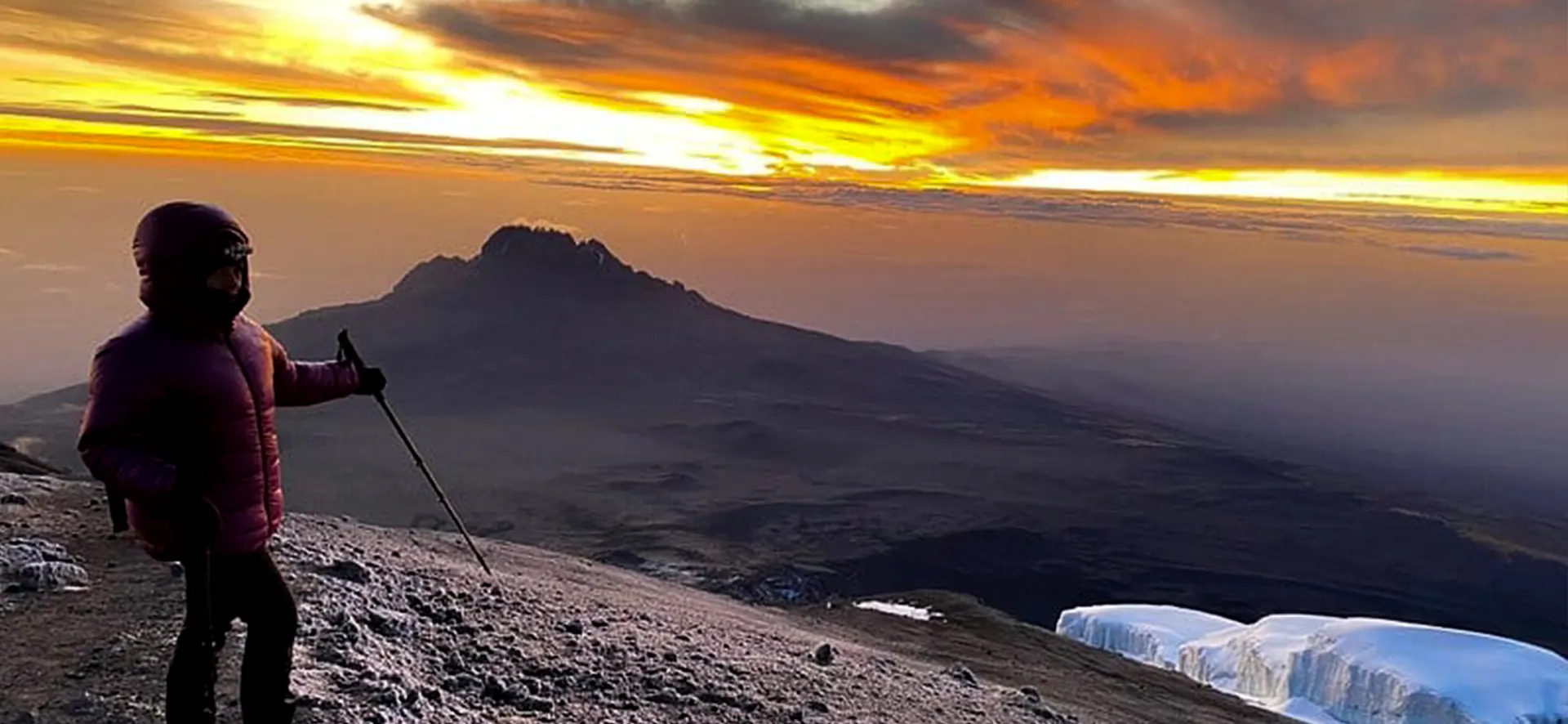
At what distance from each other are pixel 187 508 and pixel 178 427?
46 centimetres

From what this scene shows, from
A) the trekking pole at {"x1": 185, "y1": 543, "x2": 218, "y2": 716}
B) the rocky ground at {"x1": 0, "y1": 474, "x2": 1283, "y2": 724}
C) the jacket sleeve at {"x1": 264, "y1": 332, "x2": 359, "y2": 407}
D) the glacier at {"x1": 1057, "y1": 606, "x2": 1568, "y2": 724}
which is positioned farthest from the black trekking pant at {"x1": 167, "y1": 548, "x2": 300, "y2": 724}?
the glacier at {"x1": 1057, "y1": 606, "x2": 1568, "y2": 724}

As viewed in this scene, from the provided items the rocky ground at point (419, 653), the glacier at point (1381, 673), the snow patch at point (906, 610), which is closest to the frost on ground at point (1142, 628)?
the glacier at point (1381, 673)

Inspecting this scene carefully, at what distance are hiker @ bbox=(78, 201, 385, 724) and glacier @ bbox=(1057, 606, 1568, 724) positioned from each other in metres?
78.5

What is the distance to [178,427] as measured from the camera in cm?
620

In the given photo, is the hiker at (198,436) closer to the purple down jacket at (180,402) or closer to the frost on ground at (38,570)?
the purple down jacket at (180,402)

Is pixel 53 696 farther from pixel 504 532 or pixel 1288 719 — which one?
pixel 504 532

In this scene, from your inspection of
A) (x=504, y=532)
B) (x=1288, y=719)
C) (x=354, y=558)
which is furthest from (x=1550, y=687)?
(x=504, y=532)

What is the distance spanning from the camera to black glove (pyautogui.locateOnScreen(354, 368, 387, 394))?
7.96 metres

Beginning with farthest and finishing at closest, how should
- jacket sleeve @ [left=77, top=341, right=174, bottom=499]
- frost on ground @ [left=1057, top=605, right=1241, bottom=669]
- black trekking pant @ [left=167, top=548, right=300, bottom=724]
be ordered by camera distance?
frost on ground @ [left=1057, top=605, right=1241, bottom=669], black trekking pant @ [left=167, top=548, right=300, bottom=724], jacket sleeve @ [left=77, top=341, right=174, bottom=499]

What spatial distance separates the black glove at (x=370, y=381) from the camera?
7.96m

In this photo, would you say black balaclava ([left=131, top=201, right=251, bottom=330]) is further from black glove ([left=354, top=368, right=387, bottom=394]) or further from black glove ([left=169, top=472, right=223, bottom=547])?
black glove ([left=354, top=368, right=387, bottom=394])

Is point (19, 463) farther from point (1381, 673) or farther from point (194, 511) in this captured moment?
point (1381, 673)

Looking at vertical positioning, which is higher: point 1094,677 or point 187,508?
point 187,508

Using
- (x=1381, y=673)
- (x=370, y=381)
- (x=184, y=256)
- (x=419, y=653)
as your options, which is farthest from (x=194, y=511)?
(x=1381, y=673)
